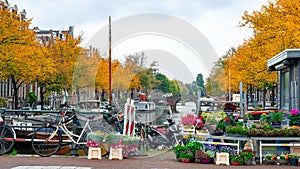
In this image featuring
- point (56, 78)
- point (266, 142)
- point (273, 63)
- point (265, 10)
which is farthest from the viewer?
point (56, 78)

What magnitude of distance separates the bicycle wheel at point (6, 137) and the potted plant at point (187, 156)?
4.65 meters

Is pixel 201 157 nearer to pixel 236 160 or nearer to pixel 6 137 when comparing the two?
pixel 236 160

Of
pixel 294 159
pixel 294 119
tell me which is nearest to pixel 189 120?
pixel 294 119

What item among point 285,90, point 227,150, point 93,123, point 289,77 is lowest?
point 227,150

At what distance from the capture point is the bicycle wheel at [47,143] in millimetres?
11562

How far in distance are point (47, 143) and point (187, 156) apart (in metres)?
3.86

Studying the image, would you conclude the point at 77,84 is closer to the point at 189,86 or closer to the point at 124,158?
the point at 189,86

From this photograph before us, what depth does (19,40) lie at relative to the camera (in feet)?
78.9

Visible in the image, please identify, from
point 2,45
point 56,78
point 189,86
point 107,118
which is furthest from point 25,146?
point 56,78

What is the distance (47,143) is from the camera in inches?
466

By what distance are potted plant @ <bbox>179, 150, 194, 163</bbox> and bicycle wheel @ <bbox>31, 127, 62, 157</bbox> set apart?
3.25 metres

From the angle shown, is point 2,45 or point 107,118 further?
point 2,45

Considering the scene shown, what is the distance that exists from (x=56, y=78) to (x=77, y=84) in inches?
105

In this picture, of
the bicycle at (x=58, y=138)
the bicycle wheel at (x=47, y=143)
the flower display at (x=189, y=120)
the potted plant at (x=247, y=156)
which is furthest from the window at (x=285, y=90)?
the bicycle wheel at (x=47, y=143)
